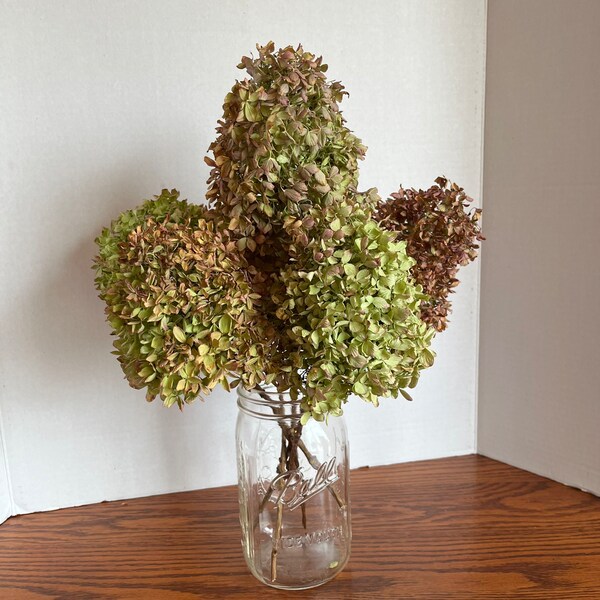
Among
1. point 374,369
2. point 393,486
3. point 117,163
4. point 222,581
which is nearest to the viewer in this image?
point 374,369

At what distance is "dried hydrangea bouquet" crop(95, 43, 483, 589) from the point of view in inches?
24.7

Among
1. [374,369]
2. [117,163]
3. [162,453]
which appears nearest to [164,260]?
[374,369]

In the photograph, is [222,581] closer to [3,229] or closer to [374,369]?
[374,369]

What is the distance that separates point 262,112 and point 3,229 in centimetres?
42

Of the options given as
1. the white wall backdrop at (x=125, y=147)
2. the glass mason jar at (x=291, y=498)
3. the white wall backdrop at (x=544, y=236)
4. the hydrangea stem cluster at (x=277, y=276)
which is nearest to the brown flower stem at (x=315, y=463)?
the glass mason jar at (x=291, y=498)

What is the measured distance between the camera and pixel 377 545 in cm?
86

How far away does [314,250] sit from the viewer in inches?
25.1

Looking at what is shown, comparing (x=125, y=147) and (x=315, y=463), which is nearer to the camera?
(x=315, y=463)

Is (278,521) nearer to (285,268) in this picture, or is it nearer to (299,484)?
(299,484)

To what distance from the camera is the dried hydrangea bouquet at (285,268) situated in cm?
63

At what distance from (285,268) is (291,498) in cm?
28

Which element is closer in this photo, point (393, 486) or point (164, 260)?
point (164, 260)

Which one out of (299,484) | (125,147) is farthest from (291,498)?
(125,147)

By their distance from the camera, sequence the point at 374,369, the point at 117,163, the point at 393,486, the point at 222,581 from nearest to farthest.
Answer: the point at 374,369, the point at 222,581, the point at 117,163, the point at 393,486
